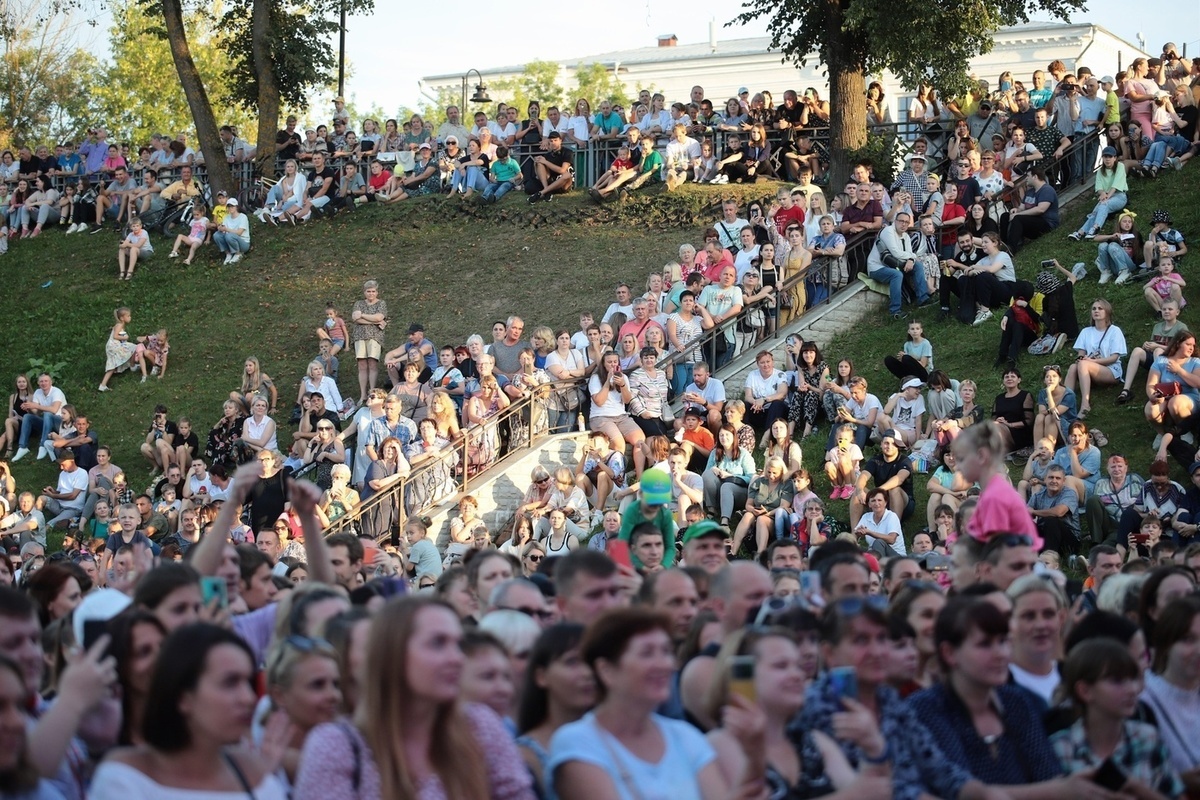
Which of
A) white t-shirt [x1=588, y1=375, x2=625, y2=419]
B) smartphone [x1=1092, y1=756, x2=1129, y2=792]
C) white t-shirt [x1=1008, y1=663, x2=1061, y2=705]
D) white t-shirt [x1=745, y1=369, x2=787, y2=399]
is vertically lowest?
white t-shirt [x1=588, y1=375, x2=625, y2=419]

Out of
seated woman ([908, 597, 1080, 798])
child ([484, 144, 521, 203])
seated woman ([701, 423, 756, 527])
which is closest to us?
seated woman ([908, 597, 1080, 798])

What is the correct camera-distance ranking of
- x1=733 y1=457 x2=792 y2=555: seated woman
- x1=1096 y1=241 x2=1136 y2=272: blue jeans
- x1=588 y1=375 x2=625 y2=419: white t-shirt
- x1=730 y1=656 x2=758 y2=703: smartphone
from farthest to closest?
1. x1=1096 y1=241 x2=1136 y2=272: blue jeans
2. x1=588 y1=375 x2=625 y2=419: white t-shirt
3. x1=733 y1=457 x2=792 y2=555: seated woman
4. x1=730 y1=656 x2=758 y2=703: smartphone

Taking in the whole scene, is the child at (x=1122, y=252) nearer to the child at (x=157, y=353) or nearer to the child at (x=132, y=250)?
the child at (x=157, y=353)

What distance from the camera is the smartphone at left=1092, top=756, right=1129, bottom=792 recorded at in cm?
532

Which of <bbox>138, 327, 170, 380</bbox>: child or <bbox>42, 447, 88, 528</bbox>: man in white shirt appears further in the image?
<bbox>138, 327, 170, 380</bbox>: child

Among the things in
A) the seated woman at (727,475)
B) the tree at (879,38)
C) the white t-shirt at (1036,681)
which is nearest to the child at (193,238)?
the tree at (879,38)

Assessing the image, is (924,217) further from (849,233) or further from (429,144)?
(429,144)

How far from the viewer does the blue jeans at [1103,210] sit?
734 inches

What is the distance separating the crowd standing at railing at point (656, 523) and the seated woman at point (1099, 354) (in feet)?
0.12

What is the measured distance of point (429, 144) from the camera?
26.6 m

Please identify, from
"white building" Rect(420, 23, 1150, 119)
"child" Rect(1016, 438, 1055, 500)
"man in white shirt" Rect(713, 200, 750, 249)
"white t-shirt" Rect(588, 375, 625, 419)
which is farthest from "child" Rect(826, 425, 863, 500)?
"white building" Rect(420, 23, 1150, 119)

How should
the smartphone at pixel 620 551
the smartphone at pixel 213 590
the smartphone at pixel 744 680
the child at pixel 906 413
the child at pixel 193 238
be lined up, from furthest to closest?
the child at pixel 193 238 < the child at pixel 906 413 < the smartphone at pixel 620 551 < the smartphone at pixel 213 590 < the smartphone at pixel 744 680

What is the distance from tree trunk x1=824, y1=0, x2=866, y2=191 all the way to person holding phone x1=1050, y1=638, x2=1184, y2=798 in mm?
17368

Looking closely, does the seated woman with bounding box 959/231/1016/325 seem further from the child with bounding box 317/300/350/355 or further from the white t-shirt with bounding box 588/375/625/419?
the child with bounding box 317/300/350/355
